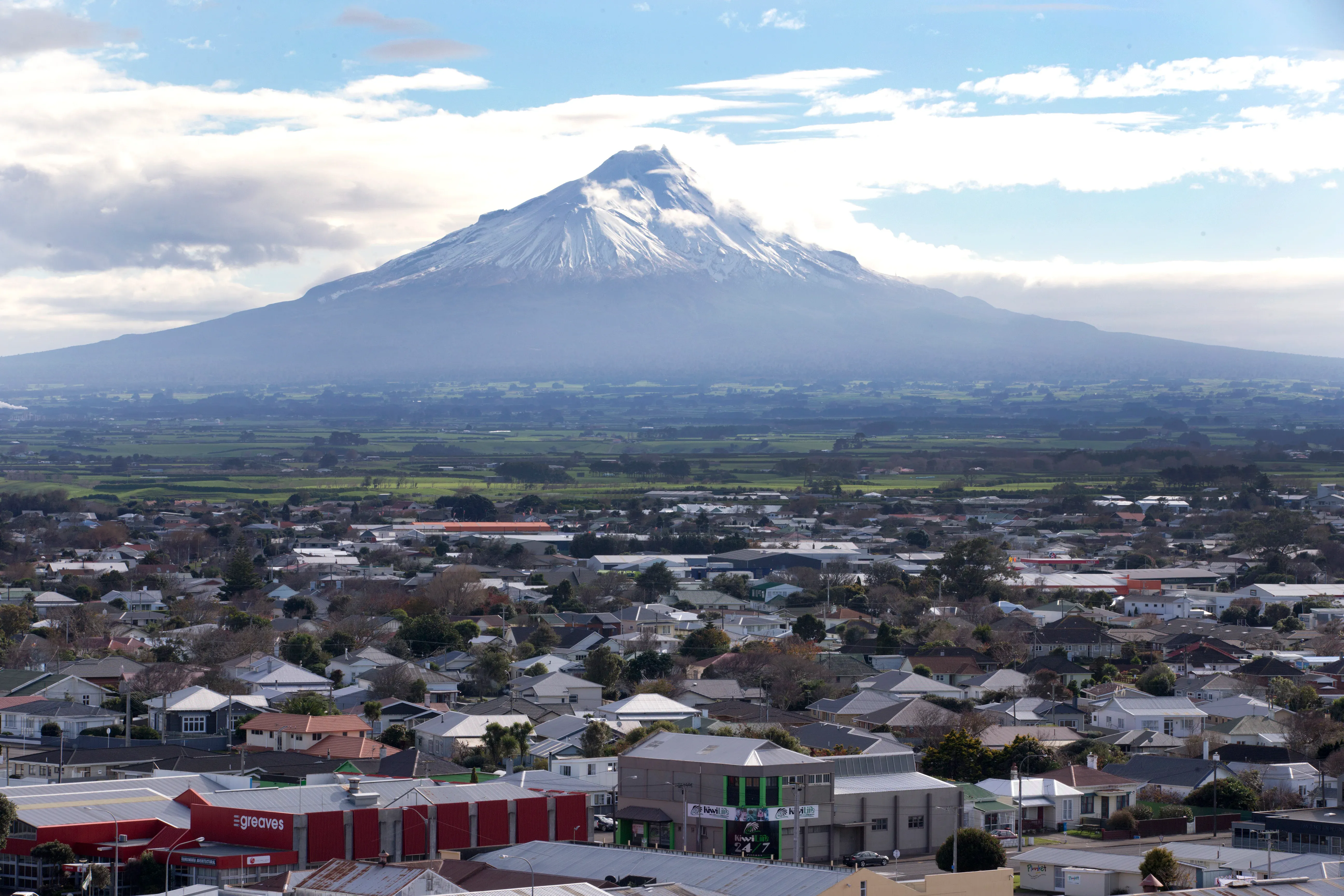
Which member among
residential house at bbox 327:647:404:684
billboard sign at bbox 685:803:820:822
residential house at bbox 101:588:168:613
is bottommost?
residential house at bbox 101:588:168:613

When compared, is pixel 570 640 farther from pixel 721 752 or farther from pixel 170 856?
pixel 170 856

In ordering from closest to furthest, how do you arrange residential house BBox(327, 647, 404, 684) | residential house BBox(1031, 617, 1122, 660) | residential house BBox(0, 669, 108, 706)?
residential house BBox(0, 669, 108, 706)
residential house BBox(327, 647, 404, 684)
residential house BBox(1031, 617, 1122, 660)

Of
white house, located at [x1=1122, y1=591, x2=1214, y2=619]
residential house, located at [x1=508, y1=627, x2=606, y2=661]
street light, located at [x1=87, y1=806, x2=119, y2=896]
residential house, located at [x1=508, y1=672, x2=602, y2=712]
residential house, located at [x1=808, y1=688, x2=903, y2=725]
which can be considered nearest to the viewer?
street light, located at [x1=87, y1=806, x2=119, y2=896]

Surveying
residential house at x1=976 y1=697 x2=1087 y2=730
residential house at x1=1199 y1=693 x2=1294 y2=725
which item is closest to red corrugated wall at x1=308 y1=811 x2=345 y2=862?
residential house at x1=976 y1=697 x2=1087 y2=730

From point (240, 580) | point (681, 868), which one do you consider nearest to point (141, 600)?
point (240, 580)

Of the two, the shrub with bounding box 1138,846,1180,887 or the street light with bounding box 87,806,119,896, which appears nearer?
the street light with bounding box 87,806,119,896

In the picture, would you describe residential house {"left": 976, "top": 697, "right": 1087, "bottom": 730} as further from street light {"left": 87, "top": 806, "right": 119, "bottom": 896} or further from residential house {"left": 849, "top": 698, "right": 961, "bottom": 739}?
street light {"left": 87, "top": 806, "right": 119, "bottom": 896}

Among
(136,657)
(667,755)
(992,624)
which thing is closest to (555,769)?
(667,755)
